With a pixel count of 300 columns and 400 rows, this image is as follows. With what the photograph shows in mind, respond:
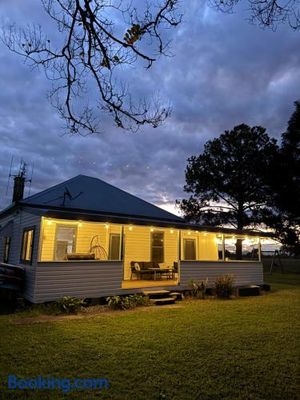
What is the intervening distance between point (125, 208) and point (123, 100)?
10464 mm

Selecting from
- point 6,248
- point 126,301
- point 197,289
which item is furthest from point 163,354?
point 6,248

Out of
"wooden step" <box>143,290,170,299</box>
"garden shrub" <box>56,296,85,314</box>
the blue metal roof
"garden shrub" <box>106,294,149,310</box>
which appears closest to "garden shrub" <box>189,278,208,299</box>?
"wooden step" <box>143,290,170,299</box>

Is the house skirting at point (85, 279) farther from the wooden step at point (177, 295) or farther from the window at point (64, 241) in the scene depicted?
the window at point (64, 241)

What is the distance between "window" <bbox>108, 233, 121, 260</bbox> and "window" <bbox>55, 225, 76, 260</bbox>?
1.90 metres

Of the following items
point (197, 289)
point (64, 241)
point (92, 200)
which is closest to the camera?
point (197, 289)

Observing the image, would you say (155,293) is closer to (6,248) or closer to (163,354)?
(163,354)

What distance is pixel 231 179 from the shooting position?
78.8 ft

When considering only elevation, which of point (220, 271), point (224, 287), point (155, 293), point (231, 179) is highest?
point (231, 179)

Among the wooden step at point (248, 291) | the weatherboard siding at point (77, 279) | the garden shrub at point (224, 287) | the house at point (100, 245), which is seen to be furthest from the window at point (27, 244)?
the wooden step at point (248, 291)

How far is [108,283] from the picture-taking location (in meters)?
9.95

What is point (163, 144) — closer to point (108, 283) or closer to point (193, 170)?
point (108, 283)

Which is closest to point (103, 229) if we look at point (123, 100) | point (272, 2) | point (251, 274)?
point (251, 274)

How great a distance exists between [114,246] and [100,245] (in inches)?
30.6

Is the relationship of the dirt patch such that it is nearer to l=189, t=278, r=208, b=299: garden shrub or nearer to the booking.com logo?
l=189, t=278, r=208, b=299: garden shrub
